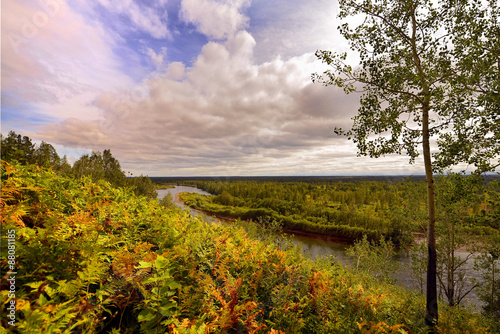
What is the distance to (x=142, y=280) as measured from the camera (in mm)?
2398

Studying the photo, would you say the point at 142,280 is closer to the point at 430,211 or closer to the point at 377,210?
the point at 430,211

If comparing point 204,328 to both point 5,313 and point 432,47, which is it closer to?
point 5,313

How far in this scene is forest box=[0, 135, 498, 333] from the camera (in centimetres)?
188

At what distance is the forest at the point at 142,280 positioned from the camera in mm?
1885

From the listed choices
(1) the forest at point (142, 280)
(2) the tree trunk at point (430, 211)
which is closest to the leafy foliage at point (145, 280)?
(1) the forest at point (142, 280)

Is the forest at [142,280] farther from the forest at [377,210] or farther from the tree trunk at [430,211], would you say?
the forest at [377,210]

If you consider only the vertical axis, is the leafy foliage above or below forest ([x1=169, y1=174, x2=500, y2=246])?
above

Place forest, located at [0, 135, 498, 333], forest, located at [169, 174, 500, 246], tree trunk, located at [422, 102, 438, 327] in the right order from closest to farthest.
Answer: forest, located at [0, 135, 498, 333] < forest, located at [169, 174, 500, 246] < tree trunk, located at [422, 102, 438, 327]

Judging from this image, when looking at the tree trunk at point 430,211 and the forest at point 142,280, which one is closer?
the forest at point 142,280

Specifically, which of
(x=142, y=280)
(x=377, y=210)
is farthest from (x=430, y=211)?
(x=377, y=210)

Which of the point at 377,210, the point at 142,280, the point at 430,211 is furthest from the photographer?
the point at 377,210

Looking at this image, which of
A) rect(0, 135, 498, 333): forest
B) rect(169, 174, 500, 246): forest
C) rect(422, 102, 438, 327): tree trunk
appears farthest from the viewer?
rect(422, 102, 438, 327): tree trunk

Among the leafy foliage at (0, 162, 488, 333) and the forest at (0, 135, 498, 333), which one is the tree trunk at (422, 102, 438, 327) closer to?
the leafy foliage at (0, 162, 488, 333)

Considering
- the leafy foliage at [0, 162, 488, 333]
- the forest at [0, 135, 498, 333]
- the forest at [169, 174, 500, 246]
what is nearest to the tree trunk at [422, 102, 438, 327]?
the forest at [169, 174, 500, 246]
